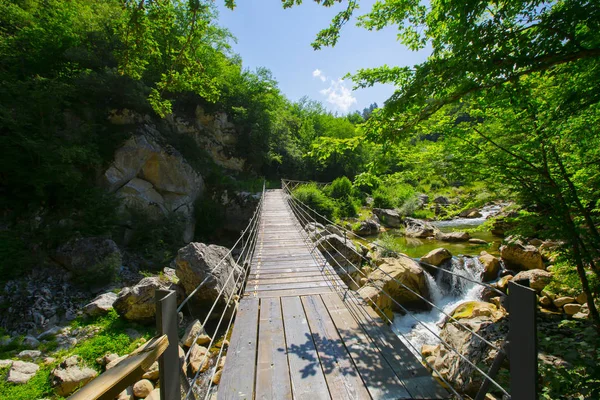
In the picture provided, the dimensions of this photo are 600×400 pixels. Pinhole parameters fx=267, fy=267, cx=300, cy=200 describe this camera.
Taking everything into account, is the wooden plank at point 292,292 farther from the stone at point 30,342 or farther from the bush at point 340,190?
the bush at point 340,190

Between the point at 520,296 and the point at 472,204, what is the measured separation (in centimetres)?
373

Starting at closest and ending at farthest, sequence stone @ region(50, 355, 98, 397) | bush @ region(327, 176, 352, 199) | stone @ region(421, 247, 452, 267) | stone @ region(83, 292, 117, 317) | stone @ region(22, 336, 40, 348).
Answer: stone @ region(50, 355, 98, 397) → stone @ region(22, 336, 40, 348) → stone @ region(83, 292, 117, 317) → stone @ region(421, 247, 452, 267) → bush @ region(327, 176, 352, 199)

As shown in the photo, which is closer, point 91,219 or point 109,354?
point 109,354

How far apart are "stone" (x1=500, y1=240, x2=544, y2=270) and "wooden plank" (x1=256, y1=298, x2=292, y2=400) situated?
8280mm

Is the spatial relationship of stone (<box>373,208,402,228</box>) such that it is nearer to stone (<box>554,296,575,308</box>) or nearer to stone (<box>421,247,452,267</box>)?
stone (<box>421,247,452,267</box>)

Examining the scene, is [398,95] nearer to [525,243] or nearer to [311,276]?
[311,276]

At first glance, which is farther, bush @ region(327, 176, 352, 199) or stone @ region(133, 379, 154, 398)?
bush @ region(327, 176, 352, 199)

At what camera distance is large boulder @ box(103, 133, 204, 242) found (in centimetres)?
1236

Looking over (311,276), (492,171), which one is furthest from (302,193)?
(492,171)

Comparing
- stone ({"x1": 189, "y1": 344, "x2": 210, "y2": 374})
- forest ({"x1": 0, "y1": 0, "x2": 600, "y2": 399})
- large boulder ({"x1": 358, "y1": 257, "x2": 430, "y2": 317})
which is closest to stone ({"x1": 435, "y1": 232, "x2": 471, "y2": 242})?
forest ({"x1": 0, "y1": 0, "x2": 600, "y2": 399})

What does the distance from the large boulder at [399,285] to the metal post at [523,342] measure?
17.8ft

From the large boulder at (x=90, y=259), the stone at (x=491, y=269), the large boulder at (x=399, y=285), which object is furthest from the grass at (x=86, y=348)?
the stone at (x=491, y=269)

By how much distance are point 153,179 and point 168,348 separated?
14.3 metres

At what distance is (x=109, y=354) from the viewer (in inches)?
200
